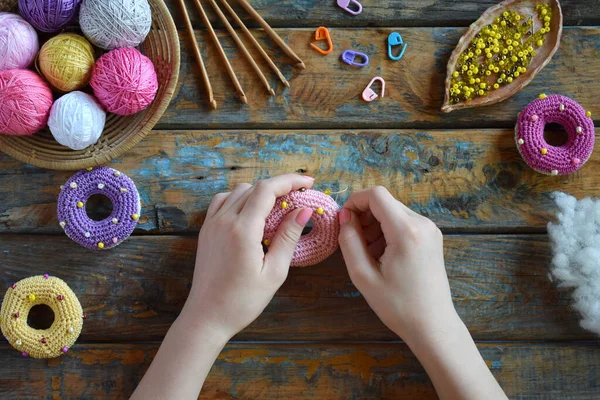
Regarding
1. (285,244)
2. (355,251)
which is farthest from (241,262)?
(355,251)

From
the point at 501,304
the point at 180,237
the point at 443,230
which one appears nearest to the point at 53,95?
the point at 180,237

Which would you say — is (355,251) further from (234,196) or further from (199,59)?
(199,59)

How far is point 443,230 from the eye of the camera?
0.99 meters

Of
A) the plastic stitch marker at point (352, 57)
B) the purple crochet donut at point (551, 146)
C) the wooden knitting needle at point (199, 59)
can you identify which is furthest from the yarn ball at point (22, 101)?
the purple crochet donut at point (551, 146)

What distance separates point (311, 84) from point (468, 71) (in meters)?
0.30

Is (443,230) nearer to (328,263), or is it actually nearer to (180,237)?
(328,263)

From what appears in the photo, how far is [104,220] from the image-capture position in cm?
96

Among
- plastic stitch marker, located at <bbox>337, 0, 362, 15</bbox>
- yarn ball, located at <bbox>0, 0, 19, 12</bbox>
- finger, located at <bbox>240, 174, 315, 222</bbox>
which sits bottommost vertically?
yarn ball, located at <bbox>0, 0, 19, 12</bbox>

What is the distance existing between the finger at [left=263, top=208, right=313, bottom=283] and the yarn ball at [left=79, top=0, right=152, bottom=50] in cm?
42

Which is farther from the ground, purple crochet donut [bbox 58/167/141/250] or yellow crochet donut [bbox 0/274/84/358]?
purple crochet donut [bbox 58/167/141/250]

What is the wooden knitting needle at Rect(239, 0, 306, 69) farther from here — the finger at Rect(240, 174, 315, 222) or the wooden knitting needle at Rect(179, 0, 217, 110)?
the finger at Rect(240, 174, 315, 222)

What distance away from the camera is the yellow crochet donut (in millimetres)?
929

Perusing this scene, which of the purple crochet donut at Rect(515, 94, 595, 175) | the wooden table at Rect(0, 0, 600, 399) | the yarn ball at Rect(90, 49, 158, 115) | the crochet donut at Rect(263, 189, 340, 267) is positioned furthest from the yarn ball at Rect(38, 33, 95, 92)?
the purple crochet donut at Rect(515, 94, 595, 175)

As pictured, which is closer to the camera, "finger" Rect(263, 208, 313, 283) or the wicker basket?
"finger" Rect(263, 208, 313, 283)
